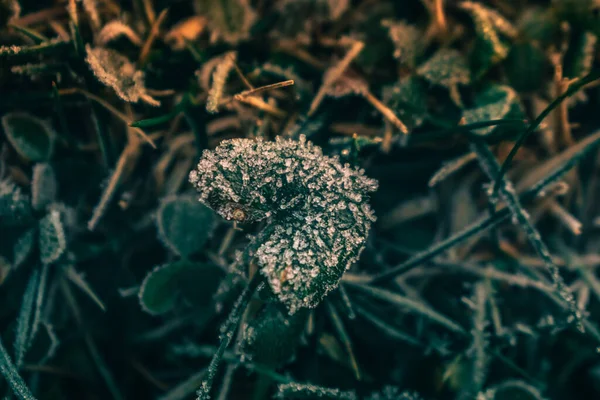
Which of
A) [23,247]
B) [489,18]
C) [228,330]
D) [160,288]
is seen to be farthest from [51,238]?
[489,18]

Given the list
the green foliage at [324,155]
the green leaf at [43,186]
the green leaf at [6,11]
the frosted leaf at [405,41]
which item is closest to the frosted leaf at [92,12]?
the green foliage at [324,155]

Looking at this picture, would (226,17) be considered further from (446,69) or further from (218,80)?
(446,69)

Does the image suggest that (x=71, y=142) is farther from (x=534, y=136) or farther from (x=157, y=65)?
(x=534, y=136)

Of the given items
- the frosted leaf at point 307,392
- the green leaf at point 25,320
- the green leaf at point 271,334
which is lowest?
the green leaf at point 25,320

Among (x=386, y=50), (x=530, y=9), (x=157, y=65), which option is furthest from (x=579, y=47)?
(x=157, y=65)

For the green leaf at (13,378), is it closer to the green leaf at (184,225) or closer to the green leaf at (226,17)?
the green leaf at (184,225)

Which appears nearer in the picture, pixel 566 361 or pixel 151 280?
pixel 151 280
